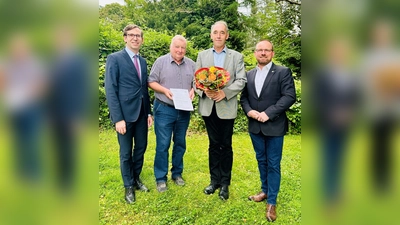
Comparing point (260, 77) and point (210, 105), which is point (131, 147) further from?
point (260, 77)

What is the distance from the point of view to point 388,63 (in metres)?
0.81

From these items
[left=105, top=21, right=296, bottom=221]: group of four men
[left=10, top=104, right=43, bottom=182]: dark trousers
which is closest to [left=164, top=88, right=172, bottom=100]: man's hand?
[left=105, top=21, right=296, bottom=221]: group of four men

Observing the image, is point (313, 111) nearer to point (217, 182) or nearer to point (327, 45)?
point (327, 45)

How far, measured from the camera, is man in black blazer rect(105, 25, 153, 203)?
10.9ft

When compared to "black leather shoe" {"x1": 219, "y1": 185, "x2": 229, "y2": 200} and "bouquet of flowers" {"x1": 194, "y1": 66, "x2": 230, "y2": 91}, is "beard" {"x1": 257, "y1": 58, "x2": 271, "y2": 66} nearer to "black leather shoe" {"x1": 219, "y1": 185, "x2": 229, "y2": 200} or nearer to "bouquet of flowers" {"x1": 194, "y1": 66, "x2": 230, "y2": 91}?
"bouquet of flowers" {"x1": 194, "y1": 66, "x2": 230, "y2": 91}

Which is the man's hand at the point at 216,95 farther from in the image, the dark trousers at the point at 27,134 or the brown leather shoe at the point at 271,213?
the dark trousers at the point at 27,134

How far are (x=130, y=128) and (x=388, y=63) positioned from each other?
10.6ft

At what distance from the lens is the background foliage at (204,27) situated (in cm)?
788

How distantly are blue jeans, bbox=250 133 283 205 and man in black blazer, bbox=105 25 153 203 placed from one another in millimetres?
1623

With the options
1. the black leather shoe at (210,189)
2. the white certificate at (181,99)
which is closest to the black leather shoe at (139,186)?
the black leather shoe at (210,189)

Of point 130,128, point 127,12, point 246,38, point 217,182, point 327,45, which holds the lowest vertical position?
point 217,182

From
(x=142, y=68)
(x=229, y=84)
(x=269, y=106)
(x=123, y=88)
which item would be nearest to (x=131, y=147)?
(x=123, y=88)

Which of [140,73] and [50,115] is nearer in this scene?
[50,115]

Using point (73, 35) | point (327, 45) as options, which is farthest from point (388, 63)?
point (73, 35)
